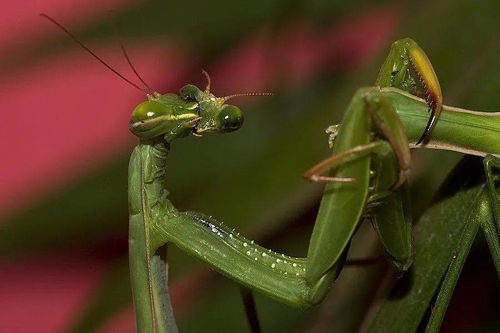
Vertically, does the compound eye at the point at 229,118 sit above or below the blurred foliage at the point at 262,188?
above

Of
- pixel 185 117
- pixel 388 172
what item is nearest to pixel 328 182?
pixel 388 172

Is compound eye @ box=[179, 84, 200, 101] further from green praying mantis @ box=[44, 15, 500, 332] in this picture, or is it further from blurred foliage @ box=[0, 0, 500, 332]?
blurred foliage @ box=[0, 0, 500, 332]

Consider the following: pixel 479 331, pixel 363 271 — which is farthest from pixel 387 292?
pixel 479 331

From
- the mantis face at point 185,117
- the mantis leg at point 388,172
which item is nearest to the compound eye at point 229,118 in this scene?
the mantis face at point 185,117

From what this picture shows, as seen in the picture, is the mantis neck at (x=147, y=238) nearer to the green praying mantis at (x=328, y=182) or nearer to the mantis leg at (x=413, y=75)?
the green praying mantis at (x=328, y=182)

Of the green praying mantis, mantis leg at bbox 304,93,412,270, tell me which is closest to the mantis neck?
the green praying mantis

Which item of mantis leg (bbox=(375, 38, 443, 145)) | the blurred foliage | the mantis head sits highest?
mantis leg (bbox=(375, 38, 443, 145))

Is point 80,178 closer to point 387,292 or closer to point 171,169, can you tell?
point 171,169

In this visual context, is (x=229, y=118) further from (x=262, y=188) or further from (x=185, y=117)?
(x=262, y=188)
